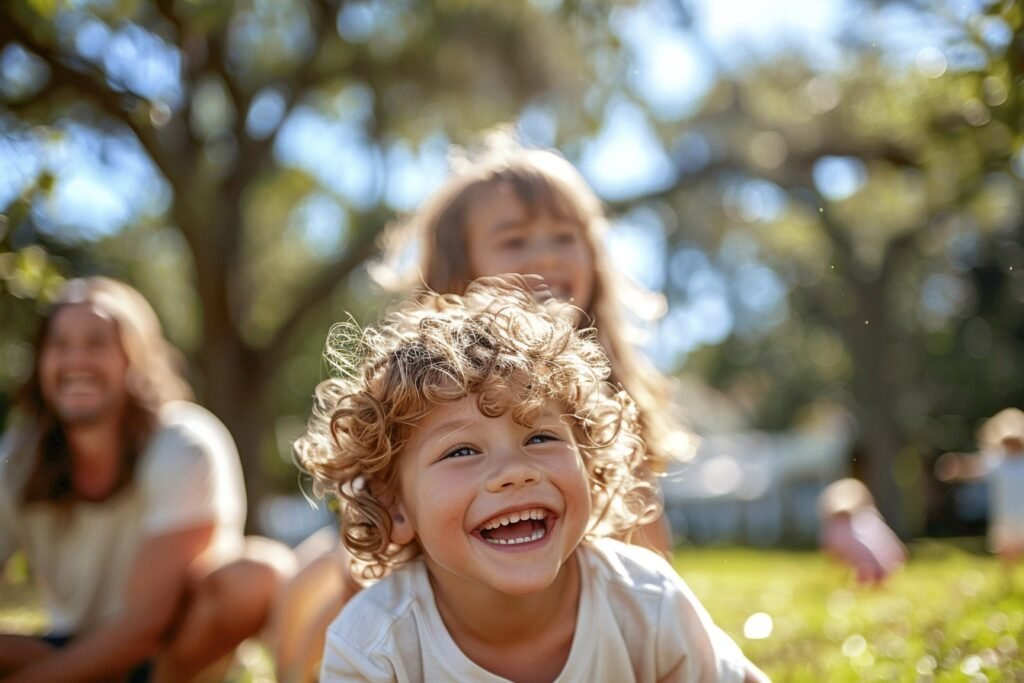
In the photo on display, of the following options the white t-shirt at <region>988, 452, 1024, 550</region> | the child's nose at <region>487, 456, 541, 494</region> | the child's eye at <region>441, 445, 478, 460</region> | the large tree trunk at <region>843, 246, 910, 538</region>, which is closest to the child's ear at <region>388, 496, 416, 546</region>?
the child's eye at <region>441, 445, 478, 460</region>

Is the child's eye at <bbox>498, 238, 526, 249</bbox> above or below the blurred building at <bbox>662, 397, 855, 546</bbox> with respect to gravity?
above

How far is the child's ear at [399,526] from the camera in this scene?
2.12 m

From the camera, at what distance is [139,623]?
2814 mm

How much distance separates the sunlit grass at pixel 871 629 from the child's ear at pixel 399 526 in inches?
53.4

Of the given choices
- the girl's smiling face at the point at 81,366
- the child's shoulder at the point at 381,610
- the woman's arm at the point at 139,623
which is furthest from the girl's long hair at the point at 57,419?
the child's shoulder at the point at 381,610

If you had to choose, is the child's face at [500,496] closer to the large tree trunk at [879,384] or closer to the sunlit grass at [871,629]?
the sunlit grass at [871,629]

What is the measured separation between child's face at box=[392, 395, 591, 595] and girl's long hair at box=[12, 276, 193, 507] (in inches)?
58.1

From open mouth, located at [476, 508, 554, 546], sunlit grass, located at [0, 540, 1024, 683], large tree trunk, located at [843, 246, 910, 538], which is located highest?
open mouth, located at [476, 508, 554, 546]

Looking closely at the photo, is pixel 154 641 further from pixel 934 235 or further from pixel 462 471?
pixel 934 235

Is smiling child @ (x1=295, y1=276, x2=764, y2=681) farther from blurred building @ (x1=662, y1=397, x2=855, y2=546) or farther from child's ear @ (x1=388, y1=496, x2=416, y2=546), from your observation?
blurred building @ (x1=662, y1=397, x2=855, y2=546)

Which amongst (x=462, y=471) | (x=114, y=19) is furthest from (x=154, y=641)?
(x=114, y=19)

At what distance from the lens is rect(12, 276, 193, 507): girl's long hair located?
301 centimetres

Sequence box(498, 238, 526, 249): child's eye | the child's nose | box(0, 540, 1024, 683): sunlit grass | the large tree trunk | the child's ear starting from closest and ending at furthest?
the child's nose, the child's ear, box(0, 540, 1024, 683): sunlit grass, box(498, 238, 526, 249): child's eye, the large tree trunk

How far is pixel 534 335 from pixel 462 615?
580 mm
